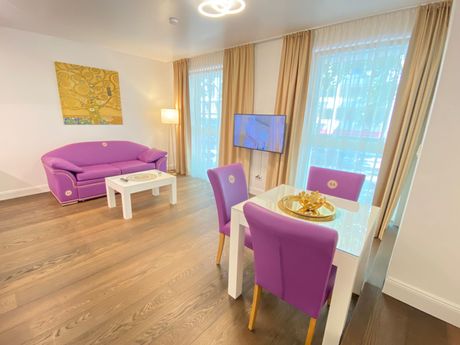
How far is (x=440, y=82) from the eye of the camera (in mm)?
1258

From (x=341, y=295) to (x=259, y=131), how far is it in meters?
2.64

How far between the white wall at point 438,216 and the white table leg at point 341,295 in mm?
740

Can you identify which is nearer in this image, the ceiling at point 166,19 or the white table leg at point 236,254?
the white table leg at point 236,254

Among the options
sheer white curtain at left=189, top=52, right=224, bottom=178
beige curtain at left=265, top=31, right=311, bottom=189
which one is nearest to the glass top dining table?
beige curtain at left=265, top=31, right=311, bottom=189

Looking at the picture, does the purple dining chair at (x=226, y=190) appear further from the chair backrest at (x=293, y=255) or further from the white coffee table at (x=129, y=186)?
the white coffee table at (x=129, y=186)

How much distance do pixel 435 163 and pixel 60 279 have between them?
2.91 m

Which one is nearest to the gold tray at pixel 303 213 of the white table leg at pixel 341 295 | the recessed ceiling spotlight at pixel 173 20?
the white table leg at pixel 341 295

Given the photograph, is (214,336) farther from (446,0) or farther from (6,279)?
(446,0)

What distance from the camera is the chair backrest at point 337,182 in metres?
1.87

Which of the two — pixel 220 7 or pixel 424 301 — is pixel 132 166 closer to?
pixel 220 7

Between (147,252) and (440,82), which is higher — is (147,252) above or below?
below

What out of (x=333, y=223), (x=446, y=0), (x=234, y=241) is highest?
(x=446, y=0)

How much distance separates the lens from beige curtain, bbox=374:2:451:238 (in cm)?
205

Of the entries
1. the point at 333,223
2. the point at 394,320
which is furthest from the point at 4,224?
the point at 394,320
